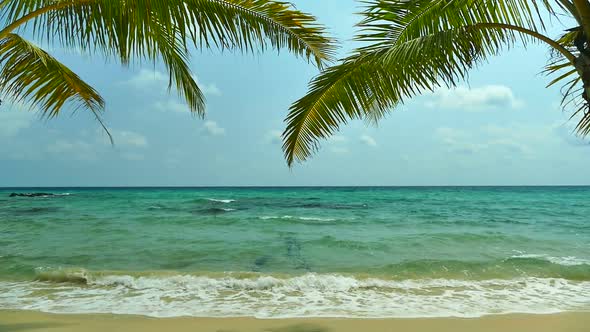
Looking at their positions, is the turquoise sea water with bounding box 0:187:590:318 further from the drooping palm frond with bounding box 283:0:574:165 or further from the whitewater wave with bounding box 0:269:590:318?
the drooping palm frond with bounding box 283:0:574:165

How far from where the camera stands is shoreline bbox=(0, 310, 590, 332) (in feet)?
14.3

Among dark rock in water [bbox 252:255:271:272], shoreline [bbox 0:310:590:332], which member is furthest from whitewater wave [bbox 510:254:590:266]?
dark rock in water [bbox 252:255:271:272]

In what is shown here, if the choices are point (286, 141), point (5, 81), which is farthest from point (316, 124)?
point (5, 81)

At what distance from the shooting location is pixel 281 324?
14.9ft

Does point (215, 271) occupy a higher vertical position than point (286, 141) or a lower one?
lower

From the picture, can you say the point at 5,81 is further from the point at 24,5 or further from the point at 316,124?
the point at 316,124

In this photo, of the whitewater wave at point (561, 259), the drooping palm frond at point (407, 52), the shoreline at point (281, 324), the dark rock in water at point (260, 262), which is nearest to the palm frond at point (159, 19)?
the drooping palm frond at point (407, 52)

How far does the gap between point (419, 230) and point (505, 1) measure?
1204 cm

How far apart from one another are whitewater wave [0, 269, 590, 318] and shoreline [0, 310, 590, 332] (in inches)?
10.1

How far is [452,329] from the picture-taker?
14.2 ft

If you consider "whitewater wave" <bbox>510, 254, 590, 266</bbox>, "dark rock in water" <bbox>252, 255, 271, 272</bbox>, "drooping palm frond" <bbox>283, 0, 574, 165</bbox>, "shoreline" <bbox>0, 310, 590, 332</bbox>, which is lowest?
"dark rock in water" <bbox>252, 255, 271, 272</bbox>

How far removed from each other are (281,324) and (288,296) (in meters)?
1.56

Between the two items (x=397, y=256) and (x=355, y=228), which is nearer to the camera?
(x=397, y=256)

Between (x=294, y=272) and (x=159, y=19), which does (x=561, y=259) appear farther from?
(x=159, y=19)
